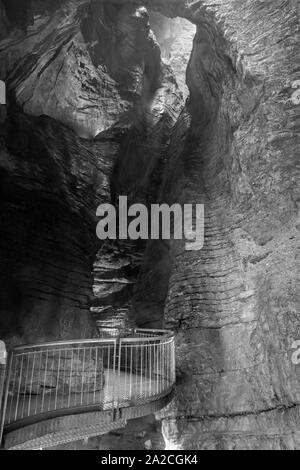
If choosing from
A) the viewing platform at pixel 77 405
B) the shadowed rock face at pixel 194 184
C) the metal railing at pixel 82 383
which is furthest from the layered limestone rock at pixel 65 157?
the viewing platform at pixel 77 405

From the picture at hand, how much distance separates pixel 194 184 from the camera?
10430 millimetres

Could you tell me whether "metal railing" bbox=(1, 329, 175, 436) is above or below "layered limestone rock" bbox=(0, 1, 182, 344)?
below

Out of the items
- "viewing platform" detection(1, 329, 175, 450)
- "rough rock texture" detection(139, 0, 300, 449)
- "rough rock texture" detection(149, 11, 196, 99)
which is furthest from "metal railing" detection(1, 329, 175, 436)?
"rough rock texture" detection(149, 11, 196, 99)

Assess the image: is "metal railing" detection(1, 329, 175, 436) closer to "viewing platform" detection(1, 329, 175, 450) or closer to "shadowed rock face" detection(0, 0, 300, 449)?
"viewing platform" detection(1, 329, 175, 450)

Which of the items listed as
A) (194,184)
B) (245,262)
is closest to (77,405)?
(245,262)

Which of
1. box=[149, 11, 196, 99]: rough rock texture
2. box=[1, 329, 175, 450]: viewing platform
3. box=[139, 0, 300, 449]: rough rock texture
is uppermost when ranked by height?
box=[149, 11, 196, 99]: rough rock texture

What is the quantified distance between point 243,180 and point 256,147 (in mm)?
856

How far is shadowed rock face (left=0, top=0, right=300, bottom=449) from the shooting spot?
6.78 m

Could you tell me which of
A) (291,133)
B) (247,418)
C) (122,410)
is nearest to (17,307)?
(122,410)

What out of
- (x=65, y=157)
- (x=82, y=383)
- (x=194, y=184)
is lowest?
(x=82, y=383)

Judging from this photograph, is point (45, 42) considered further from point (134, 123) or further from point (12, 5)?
point (134, 123)

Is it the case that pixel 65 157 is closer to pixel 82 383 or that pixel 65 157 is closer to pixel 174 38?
pixel 82 383

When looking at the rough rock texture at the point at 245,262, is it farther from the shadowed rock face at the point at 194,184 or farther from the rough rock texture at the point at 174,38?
the rough rock texture at the point at 174,38

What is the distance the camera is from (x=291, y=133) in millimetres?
7148
